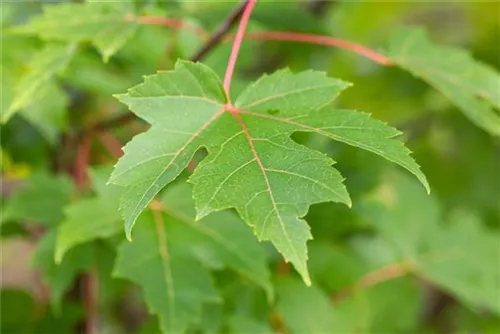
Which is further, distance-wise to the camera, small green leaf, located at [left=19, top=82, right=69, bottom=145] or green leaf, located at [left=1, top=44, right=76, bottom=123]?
small green leaf, located at [left=19, top=82, right=69, bottom=145]

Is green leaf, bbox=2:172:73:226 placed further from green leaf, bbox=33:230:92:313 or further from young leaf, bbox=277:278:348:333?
young leaf, bbox=277:278:348:333

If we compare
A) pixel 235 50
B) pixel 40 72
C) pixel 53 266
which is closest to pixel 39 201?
pixel 53 266

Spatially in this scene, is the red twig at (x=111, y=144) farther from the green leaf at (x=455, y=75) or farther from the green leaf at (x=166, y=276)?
the green leaf at (x=455, y=75)

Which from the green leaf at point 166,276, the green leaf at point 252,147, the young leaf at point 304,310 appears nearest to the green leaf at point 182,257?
the green leaf at point 166,276

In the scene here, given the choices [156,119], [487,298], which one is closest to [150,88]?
[156,119]

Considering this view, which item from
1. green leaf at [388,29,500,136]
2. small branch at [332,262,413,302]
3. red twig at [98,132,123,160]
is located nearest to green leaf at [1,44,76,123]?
red twig at [98,132,123,160]

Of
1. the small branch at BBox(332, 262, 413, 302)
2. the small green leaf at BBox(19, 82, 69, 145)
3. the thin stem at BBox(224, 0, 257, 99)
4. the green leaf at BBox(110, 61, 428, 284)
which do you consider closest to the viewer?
the green leaf at BBox(110, 61, 428, 284)
